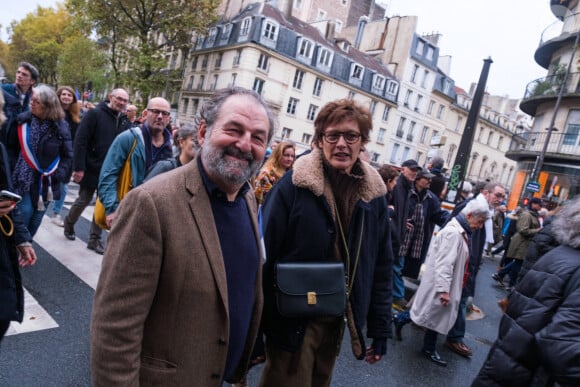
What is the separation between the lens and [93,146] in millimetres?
5547

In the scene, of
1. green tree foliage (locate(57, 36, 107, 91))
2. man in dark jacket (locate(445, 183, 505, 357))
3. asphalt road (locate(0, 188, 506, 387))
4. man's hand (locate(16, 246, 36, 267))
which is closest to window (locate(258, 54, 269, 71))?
green tree foliage (locate(57, 36, 107, 91))

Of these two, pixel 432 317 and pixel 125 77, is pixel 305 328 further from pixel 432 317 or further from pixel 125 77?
pixel 125 77

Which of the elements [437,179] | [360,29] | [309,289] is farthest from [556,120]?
[360,29]

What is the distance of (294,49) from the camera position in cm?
3322

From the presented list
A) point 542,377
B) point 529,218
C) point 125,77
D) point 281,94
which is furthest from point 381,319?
point 281,94

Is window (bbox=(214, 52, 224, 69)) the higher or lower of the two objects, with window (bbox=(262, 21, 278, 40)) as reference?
lower

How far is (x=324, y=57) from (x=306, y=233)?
3518cm

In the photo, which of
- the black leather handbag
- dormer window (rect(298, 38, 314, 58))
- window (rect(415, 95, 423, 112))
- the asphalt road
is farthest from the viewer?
window (rect(415, 95, 423, 112))

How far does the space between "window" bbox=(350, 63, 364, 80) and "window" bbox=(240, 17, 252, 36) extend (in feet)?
35.7

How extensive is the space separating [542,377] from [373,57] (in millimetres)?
43856

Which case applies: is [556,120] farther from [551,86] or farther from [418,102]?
[418,102]

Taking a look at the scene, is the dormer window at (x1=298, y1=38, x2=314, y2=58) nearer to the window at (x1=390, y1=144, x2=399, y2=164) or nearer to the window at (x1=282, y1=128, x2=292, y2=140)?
the window at (x1=282, y1=128, x2=292, y2=140)

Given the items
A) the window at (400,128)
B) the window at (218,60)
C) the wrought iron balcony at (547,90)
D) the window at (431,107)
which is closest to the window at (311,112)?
the window at (218,60)

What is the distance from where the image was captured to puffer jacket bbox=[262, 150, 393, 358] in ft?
7.29
